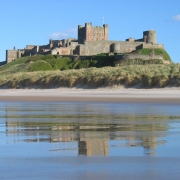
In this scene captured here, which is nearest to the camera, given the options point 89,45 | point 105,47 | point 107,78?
point 107,78

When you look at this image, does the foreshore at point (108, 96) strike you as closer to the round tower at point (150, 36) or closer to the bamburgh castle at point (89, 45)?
the bamburgh castle at point (89, 45)

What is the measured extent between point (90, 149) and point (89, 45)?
51.6 meters

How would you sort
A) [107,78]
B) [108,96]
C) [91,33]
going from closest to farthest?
[108,96], [107,78], [91,33]

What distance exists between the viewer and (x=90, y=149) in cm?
631

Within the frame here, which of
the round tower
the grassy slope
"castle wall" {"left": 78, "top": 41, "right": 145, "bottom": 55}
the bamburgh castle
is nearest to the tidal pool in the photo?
the grassy slope

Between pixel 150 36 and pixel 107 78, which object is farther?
pixel 150 36

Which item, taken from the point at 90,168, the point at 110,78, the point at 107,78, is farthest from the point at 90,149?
the point at 107,78

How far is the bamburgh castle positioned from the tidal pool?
158 ft

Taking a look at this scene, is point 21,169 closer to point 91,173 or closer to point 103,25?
point 91,173

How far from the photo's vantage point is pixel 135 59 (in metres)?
44.2

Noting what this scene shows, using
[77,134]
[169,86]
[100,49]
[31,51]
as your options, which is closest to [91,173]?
[77,134]

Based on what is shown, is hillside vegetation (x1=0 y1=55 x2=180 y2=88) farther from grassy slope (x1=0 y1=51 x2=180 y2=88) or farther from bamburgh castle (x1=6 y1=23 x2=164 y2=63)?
bamburgh castle (x1=6 y1=23 x2=164 y2=63)

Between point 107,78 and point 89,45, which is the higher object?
point 89,45

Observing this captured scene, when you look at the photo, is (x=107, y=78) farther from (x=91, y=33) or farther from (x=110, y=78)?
(x=91, y=33)
